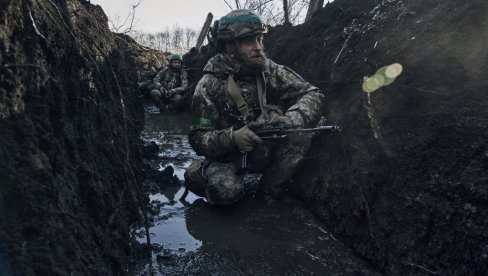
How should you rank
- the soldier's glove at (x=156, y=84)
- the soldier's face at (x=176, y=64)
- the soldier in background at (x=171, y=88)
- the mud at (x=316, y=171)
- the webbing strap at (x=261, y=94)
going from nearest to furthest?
the mud at (x=316, y=171) → the webbing strap at (x=261, y=94) → the soldier in background at (x=171, y=88) → the soldier's glove at (x=156, y=84) → the soldier's face at (x=176, y=64)

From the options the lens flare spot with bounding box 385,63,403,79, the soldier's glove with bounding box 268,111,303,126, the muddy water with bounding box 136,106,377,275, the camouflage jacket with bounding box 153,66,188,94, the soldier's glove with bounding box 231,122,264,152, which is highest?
the camouflage jacket with bounding box 153,66,188,94

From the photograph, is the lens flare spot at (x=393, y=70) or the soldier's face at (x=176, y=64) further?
the soldier's face at (x=176, y=64)

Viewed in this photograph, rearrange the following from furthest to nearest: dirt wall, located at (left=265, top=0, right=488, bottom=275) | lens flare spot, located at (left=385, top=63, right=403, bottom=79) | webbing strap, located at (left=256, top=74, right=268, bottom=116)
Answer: webbing strap, located at (left=256, top=74, right=268, bottom=116) < lens flare spot, located at (left=385, top=63, right=403, bottom=79) < dirt wall, located at (left=265, top=0, right=488, bottom=275)

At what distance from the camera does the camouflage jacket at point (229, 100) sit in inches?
154

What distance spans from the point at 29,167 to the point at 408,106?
8.17 feet

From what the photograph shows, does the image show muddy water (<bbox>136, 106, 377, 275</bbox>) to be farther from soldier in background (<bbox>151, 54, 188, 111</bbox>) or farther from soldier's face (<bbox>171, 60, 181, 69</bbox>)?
soldier's face (<bbox>171, 60, 181, 69</bbox>)

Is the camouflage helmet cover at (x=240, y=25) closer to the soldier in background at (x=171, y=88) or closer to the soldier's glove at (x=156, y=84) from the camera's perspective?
the soldier in background at (x=171, y=88)

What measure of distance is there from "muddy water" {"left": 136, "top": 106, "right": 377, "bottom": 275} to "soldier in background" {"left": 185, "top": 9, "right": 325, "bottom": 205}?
24 cm

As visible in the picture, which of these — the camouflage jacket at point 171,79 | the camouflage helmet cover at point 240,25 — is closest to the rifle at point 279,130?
the camouflage helmet cover at point 240,25

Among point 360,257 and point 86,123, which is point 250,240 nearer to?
point 360,257

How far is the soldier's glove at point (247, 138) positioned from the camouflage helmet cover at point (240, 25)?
39.8 inches

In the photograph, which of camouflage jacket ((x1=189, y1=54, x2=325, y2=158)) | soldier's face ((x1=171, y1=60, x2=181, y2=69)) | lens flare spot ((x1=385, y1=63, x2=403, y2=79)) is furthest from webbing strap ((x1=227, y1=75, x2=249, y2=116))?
soldier's face ((x1=171, y1=60, x2=181, y2=69))

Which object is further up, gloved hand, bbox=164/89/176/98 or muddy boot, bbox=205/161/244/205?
gloved hand, bbox=164/89/176/98

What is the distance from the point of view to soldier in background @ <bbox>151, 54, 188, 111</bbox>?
10.9m
